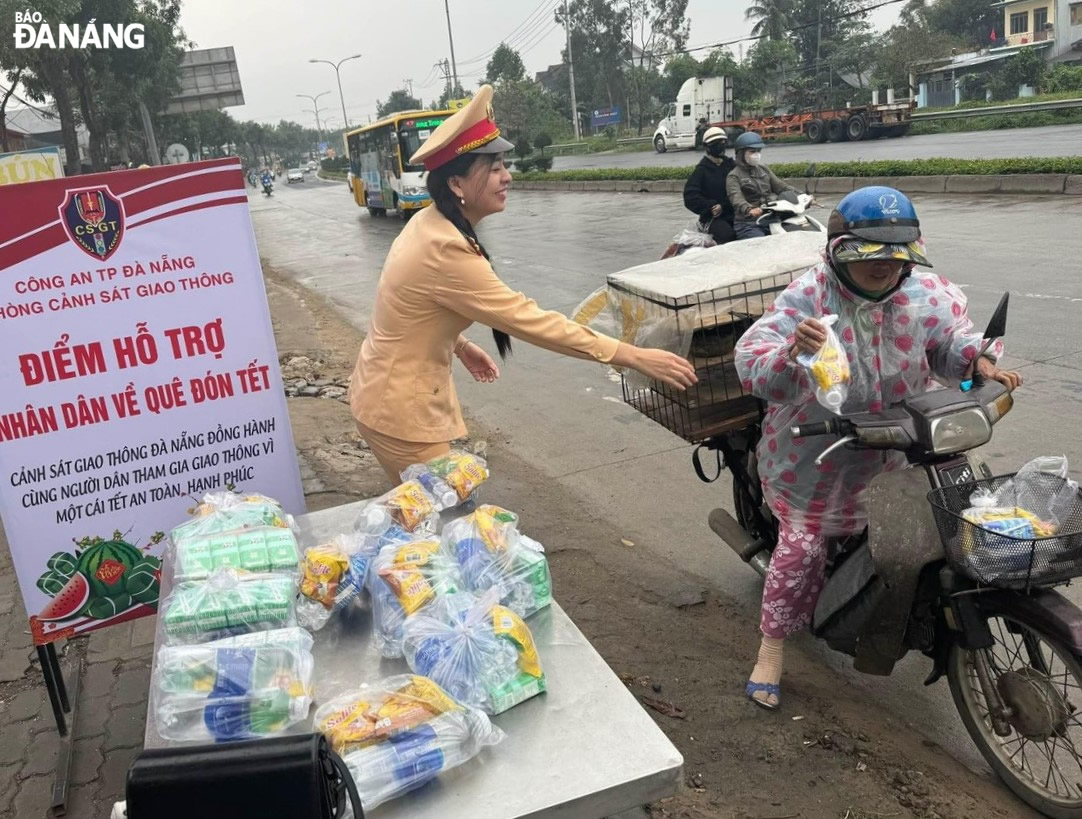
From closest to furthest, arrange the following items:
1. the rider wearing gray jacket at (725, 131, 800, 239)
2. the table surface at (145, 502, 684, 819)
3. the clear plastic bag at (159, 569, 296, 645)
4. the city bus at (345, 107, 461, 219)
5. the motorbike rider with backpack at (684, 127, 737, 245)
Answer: the table surface at (145, 502, 684, 819)
the clear plastic bag at (159, 569, 296, 645)
the rider wearing gray jacket at (725, 131, 800, 239)
the motorbike rider with backpack at (684, 127, 737, 245)
the city bus at (345, 107, 461, 219)

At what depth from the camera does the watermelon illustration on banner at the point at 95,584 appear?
298cm

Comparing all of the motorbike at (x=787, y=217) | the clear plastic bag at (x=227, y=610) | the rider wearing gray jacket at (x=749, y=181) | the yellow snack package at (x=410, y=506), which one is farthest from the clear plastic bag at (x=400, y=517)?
the rider wearing gray jacket at (x=749, y=181)

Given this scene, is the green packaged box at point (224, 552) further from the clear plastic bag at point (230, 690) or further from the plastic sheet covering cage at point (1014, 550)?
the plastic sheet covering cage at point (1014, 550)

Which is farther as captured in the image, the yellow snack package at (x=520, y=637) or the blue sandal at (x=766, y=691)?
the blue sandal at (x=766, y=691)

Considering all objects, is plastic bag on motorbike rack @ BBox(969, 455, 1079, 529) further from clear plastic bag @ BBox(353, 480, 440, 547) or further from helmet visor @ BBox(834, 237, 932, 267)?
clear plastic bag @ BBox(353, 480, 440, 547)

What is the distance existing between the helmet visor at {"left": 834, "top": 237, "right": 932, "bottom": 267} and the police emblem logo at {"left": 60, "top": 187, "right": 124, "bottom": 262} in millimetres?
2221

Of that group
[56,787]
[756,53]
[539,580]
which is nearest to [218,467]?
[56,787]

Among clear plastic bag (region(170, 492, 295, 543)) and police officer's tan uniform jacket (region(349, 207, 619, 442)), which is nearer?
clear plastic bag (region(170, 492, 295, 543))

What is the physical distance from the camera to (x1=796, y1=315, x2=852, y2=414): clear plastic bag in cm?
228

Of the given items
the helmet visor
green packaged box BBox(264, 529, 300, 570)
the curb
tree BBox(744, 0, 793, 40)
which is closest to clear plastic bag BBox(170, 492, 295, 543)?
green packaged box BBox(264, 529, 300, 570)

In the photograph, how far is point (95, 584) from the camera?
119 inches

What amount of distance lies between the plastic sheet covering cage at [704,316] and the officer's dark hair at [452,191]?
72 centimetres

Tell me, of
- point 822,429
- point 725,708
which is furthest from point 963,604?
point 725,708

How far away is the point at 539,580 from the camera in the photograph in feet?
6.96
